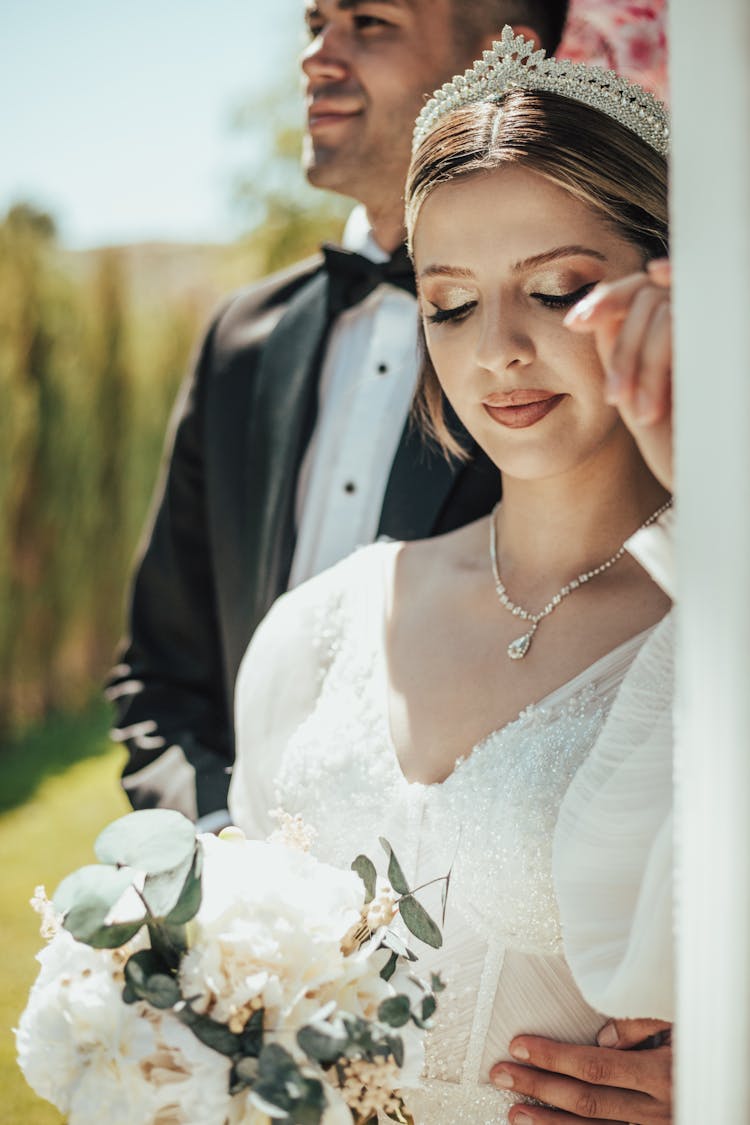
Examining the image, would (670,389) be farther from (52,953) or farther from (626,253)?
(52,953)

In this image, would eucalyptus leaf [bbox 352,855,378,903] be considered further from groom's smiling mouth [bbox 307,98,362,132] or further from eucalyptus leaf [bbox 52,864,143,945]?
groom's smiling mouth [bbox 307,98,362,132]

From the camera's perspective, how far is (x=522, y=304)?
1814 mm

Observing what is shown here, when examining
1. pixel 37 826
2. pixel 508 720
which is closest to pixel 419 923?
pixel 508 720

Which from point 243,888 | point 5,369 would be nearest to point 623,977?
point 243,888

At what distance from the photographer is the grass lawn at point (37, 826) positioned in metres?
3.69

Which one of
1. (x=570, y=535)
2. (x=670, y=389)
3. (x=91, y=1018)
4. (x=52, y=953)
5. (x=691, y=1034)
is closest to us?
(x=691, y=1034)

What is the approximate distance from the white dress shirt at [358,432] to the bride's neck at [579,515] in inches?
31.2

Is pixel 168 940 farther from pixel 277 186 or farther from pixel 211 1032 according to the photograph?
pixel 277 186

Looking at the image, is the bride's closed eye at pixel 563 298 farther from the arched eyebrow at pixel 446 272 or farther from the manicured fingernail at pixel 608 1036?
the manicured fingernail at pixel 608 1036

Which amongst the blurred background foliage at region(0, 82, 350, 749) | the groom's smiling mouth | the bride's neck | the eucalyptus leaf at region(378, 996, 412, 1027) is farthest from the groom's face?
the blurred background foliage at region(0, 82, 350, 749)

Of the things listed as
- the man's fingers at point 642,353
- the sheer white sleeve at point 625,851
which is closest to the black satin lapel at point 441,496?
the sheer white sleeve at point 625,851

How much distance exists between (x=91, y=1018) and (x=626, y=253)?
4.34 feet

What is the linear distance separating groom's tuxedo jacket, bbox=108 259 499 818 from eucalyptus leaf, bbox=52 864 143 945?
4.69 feet

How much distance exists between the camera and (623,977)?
134 cm
